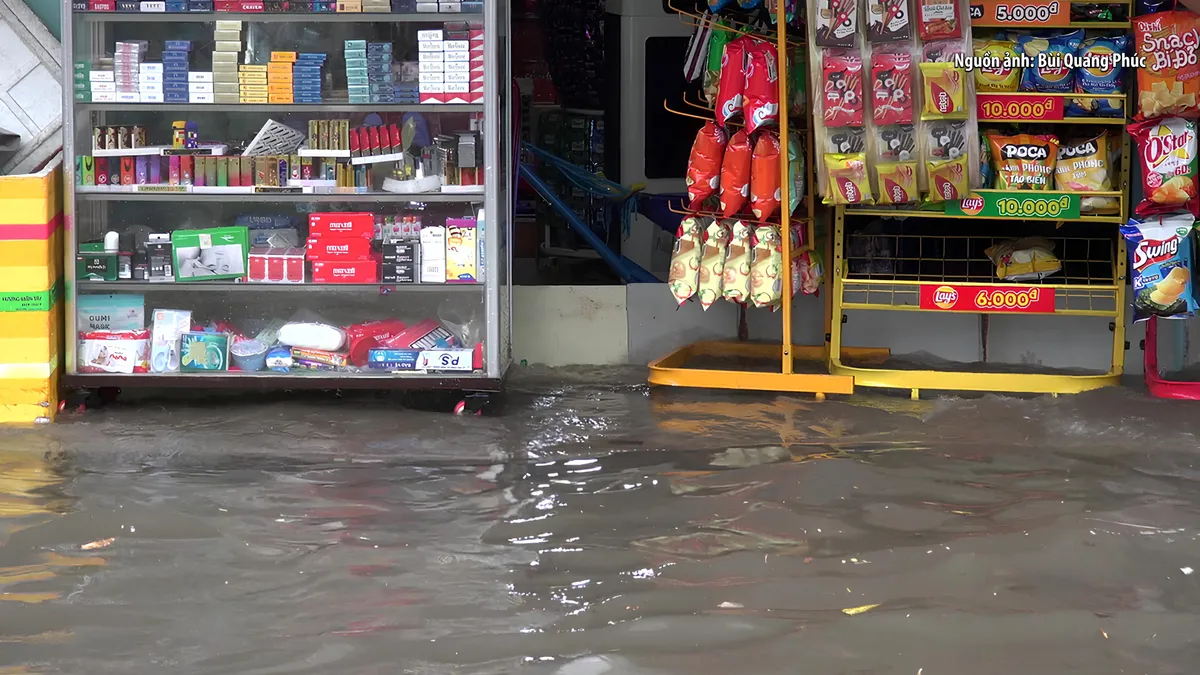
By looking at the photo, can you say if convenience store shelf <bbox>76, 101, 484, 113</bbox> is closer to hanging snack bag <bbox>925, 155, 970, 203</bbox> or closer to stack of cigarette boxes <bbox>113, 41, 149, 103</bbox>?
stack of cigarette boxes <bbox>113, 41, 149, 103</bbox>

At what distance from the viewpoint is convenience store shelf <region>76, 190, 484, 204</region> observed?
5.59 m

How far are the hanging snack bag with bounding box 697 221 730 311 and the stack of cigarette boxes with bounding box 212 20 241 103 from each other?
2272mm

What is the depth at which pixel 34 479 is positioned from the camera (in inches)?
176

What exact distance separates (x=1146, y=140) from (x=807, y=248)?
62.5 inches

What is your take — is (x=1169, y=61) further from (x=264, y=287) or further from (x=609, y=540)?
(x=264, y=287)

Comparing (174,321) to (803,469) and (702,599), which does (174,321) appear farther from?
(702,599)

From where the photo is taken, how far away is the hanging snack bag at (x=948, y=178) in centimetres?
549

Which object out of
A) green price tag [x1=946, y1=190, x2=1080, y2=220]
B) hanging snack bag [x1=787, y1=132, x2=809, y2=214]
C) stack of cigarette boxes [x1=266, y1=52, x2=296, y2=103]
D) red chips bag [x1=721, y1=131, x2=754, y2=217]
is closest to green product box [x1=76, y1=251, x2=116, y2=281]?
stack of cigarette boxes [x1=266, y1=52, x2=296, y2=103]

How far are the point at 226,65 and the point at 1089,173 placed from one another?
3970mm

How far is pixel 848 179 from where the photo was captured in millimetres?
5562

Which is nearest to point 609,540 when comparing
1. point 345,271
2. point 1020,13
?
point 345,271

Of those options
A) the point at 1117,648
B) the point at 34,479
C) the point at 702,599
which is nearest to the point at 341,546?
the point at 702,599

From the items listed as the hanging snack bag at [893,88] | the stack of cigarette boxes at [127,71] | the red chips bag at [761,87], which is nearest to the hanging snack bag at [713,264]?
the red chips bag at [761,87]

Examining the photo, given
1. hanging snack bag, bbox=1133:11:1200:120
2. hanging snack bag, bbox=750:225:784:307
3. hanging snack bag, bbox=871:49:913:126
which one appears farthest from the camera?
hanging snack bag, bbox=750:225:784:307
